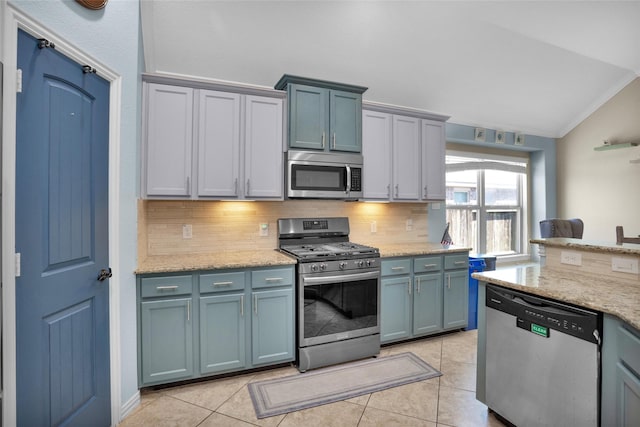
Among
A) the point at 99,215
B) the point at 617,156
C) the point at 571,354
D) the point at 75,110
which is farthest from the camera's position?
the point at 617,156

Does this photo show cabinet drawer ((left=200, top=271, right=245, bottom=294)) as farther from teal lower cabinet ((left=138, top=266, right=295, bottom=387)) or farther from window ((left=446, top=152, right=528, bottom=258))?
window ((left=446, top=152, right=528, bottom=258))

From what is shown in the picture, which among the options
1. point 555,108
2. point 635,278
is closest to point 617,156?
point 555,108

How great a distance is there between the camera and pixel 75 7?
5.74 ft

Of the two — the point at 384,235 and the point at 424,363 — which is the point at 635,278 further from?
the point at 384,235

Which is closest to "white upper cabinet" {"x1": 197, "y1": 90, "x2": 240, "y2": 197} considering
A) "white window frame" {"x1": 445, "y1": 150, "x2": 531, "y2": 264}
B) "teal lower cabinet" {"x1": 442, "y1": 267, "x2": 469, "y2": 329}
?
"teal lower cabinet" {"x1": 442, "y1": 267, "x2": 469, "y2": 329}

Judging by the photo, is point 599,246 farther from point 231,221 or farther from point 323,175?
point 231,221

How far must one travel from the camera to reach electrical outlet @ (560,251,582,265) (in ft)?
7.06

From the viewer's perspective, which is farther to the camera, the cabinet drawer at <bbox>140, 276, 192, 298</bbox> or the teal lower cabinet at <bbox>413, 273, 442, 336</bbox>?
the teal lower cabinet at <bbox>413, 273, 442, 336</bbox>

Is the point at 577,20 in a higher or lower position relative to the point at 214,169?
higher

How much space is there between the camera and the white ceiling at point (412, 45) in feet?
9.46

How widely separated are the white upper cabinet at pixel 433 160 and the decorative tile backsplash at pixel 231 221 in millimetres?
461

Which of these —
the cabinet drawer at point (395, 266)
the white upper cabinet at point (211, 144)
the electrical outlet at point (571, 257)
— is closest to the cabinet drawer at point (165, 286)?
the white upper cabinet at point (211, 144)

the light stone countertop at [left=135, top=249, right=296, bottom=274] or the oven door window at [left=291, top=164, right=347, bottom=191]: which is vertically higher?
the oven door window at [left=291, top=164, right=347, bottom=191]

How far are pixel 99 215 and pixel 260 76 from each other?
6.96 feet
